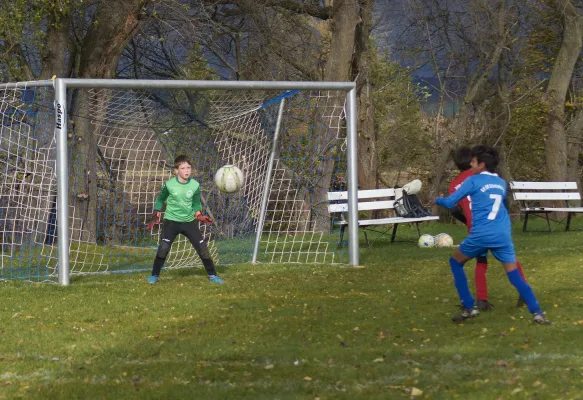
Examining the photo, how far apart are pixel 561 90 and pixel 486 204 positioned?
700 inches

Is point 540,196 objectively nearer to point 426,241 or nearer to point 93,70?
point 426,241

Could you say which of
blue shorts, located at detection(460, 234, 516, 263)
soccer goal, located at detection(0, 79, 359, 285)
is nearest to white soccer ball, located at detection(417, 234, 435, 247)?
soccer goal, located at detection(0, 79, 359, 285)

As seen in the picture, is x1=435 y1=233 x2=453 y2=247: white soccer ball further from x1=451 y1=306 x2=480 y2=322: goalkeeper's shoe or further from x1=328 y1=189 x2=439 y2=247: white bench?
x1=451 y1=306 x2=480 y2=322: goalkeeper's shoe

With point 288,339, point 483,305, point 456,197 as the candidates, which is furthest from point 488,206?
point 288,339

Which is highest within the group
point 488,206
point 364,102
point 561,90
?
point 561,90

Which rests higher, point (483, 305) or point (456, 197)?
point (456, 197)

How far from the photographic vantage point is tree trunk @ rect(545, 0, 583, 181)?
80.6 ft

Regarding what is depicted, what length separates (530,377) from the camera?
20.4 ft

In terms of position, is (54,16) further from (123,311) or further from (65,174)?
(123,311)

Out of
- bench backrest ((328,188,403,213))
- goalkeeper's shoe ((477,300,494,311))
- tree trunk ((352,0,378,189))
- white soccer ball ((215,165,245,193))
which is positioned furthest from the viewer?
tree trunk ((352,0,378,189))

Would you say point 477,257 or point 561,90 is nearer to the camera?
point 477,257

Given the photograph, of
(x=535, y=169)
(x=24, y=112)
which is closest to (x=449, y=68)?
(x=535, y=169)

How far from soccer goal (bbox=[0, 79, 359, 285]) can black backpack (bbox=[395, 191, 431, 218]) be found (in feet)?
3.80

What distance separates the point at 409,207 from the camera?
1639 cm
